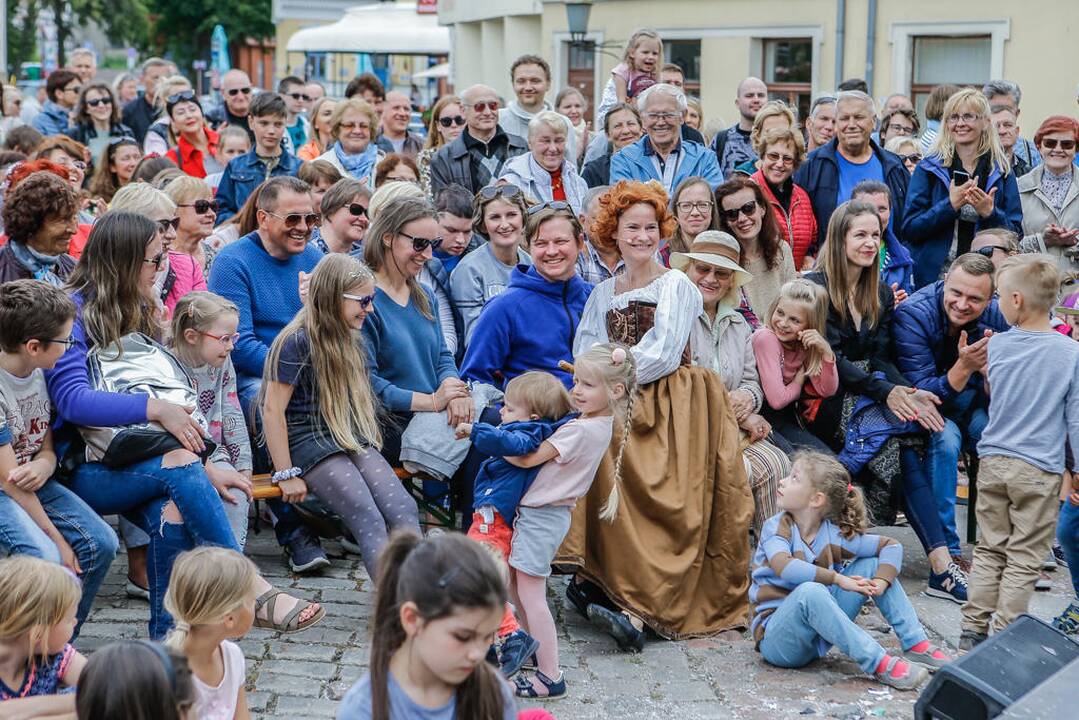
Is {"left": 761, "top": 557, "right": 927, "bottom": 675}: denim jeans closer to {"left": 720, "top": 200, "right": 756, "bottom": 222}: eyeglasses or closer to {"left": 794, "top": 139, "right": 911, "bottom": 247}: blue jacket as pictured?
{"left": 720, "top": 200, "right": 756, "bottom": 222}: eyeglasses

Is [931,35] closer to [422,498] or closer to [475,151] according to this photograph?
[475,151]

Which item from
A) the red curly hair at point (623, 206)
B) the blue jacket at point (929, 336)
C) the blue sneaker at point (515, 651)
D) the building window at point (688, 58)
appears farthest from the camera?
the building window at point (688, 58)

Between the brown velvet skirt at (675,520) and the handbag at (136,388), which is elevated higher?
the handbag at (136,388)

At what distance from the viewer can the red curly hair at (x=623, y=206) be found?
6.12 meters

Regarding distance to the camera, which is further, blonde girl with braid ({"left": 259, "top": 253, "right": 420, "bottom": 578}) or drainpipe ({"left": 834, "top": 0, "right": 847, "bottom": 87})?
drainpipe ({"left": 834, "top": 0, "right": 847, "bottom": 87})

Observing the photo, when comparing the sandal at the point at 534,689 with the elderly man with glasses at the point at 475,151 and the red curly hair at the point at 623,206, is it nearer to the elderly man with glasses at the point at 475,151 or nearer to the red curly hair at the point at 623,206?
the red curly hair at the point at 623,206

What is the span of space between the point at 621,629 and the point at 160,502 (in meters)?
1.84

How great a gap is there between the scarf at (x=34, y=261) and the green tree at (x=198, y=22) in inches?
2019

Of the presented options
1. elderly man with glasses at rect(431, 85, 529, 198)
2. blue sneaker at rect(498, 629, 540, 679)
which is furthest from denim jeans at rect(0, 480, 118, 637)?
elderly man with glasses at rect(431, 85, 529, 198)

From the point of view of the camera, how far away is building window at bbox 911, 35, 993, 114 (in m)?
18.7

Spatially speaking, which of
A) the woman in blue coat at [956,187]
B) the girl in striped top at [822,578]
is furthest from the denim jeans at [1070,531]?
the woman in blue coat at [956,187]

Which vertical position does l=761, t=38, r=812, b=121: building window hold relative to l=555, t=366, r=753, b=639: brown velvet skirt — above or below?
above

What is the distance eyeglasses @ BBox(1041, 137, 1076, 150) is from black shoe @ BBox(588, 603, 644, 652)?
4657 millimetres

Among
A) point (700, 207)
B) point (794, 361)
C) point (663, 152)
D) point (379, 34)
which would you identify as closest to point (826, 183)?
point (663, 152)
